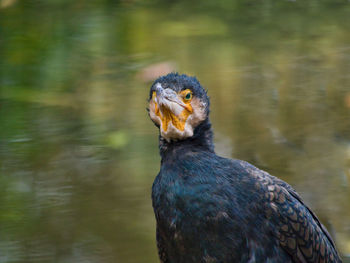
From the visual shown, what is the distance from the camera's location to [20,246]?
3.79m

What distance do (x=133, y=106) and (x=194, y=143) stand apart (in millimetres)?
1629

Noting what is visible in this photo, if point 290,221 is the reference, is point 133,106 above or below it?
above

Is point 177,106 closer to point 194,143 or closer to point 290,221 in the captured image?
point 194,143

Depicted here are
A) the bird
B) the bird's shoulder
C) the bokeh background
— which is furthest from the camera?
the bokeh background

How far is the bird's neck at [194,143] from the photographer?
2805 mm

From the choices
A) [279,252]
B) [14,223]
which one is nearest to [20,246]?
[14,223]

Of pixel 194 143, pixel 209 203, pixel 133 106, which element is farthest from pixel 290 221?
pixel 133 106

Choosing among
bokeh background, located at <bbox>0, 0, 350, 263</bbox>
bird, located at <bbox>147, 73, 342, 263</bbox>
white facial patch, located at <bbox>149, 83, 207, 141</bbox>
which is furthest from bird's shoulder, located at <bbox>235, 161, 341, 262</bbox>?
bokeh background, located at <bbox>0, 0, 350, 263</bbox>

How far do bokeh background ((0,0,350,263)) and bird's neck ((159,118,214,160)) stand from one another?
1.20 m

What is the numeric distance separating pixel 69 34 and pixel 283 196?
102 inches

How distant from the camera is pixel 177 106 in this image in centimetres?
274

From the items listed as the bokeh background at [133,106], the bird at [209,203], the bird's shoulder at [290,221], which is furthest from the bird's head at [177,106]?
the bokeh background at [133,106]

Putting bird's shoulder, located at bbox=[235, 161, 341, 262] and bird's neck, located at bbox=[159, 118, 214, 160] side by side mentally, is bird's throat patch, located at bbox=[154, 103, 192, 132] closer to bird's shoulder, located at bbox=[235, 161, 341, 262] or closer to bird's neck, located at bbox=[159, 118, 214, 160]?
bird's neck, located at bbox=[159, 118, 214, 160]

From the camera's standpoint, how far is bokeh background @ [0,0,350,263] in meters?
3.91
